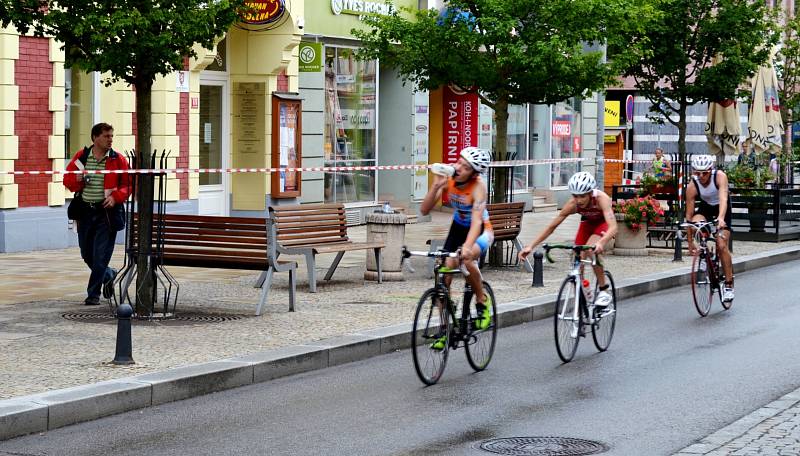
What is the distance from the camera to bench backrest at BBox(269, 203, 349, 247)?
48.4 ft

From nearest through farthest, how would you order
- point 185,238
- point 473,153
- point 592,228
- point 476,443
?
1. point 476,443
2. point 473,153
3. point 592,228
4. point 185,238

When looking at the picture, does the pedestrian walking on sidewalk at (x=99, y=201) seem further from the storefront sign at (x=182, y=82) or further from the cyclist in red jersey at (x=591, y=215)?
the storefront sign at (x=182, y=82)

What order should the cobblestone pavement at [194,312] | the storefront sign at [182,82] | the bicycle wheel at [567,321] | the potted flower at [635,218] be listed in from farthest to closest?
the storefront sign at [182,82] < the potted flower at [635,218] < the bicycle wheel at [567,321] < the cobblestone pavement at [194,312]

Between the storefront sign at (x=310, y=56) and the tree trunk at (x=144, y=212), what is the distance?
39.6 feet

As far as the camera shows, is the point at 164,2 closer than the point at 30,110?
Yes

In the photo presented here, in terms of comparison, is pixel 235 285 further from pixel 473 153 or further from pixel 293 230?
pixel 473 153

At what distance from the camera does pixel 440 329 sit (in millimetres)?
10133

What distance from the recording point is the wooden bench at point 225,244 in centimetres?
1282

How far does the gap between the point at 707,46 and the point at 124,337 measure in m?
20.2

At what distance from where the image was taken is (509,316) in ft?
43.8

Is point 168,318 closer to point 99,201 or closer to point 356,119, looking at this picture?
Answer: point 99,201

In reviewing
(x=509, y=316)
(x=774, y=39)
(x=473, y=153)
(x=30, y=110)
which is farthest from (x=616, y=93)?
(x=473, y=153)

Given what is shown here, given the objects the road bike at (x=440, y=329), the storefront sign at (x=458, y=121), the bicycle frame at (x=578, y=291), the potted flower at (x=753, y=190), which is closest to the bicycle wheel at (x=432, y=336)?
the road bike at (x=440, y=329)

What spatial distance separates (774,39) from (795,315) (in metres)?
14.5
